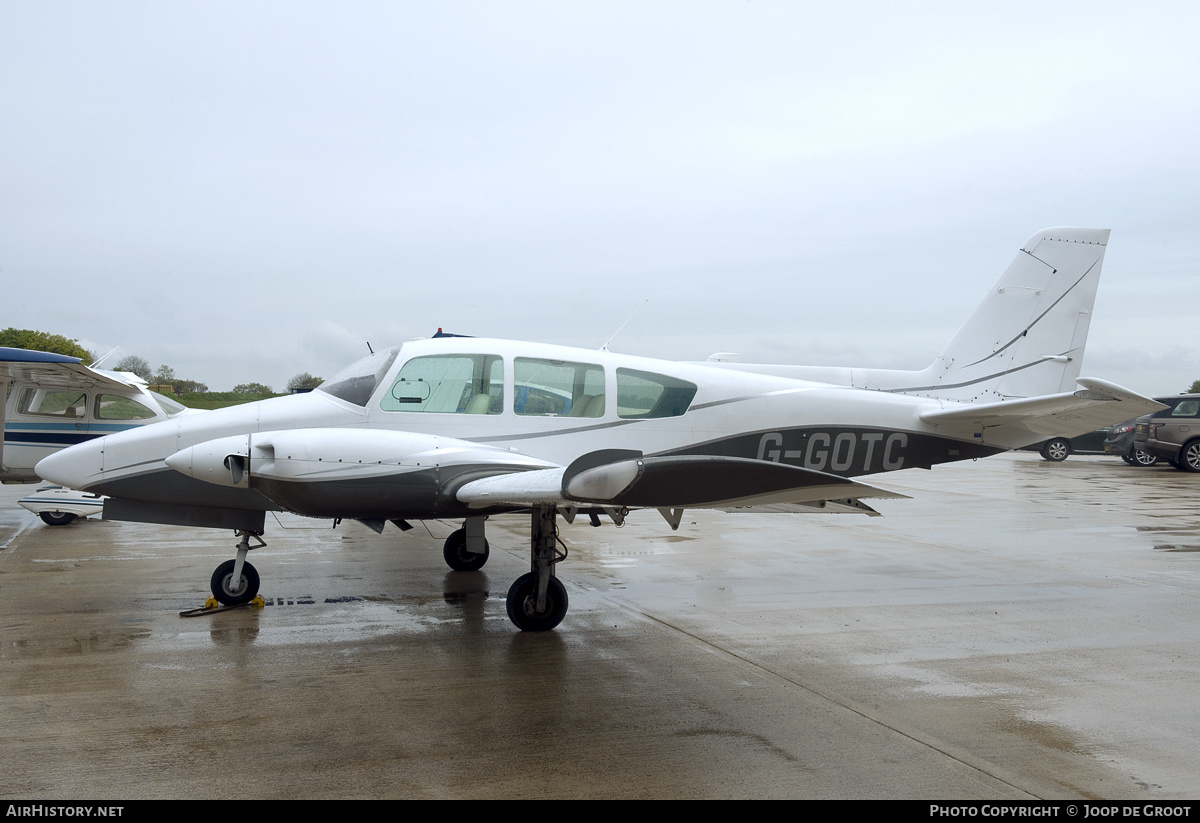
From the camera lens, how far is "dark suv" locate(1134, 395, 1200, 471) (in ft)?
72.3

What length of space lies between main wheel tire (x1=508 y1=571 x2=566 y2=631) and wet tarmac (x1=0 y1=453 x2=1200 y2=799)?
4.7 inches

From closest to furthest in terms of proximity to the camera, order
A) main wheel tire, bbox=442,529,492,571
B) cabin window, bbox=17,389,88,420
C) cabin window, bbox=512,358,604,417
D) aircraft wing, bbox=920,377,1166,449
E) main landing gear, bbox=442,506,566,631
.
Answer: main landing gear, bbox=442,506,566,631 < aircraft wing, bbox=920,377,1166,449 < cabin window, bbox=512,358,604,417 < main wheel tire, bbox=442,529,492,571 < cabin window, bbox=17,389,88,420

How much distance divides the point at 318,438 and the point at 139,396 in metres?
8.62

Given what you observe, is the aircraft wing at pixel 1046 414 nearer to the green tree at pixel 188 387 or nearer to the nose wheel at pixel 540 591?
the nose wheel at pixel 540 591

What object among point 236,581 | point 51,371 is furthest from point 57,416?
point 236,581

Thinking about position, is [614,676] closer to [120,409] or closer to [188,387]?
[120,409]

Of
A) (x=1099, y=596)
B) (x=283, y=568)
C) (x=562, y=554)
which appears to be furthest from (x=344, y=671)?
(x=1099, y=596)

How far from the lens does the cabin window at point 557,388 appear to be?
23.4 feet

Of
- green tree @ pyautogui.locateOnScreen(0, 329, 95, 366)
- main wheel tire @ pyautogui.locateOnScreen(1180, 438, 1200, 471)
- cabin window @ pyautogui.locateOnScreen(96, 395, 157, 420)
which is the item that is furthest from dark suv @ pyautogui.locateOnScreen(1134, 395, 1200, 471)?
green tree @ pyautogui.locateOnScreen(0, 329, 95, 366)

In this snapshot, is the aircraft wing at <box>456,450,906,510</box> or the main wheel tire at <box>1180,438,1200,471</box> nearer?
the aircraft wing at <box>456,450,906,510</box>

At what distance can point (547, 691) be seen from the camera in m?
5.17

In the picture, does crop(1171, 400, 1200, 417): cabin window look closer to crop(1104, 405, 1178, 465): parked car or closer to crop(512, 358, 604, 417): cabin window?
crop(1104, 405, 1178, 465): parked car

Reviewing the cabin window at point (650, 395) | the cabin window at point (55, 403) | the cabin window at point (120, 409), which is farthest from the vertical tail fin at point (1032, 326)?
the cabin window at point (55, 403)
